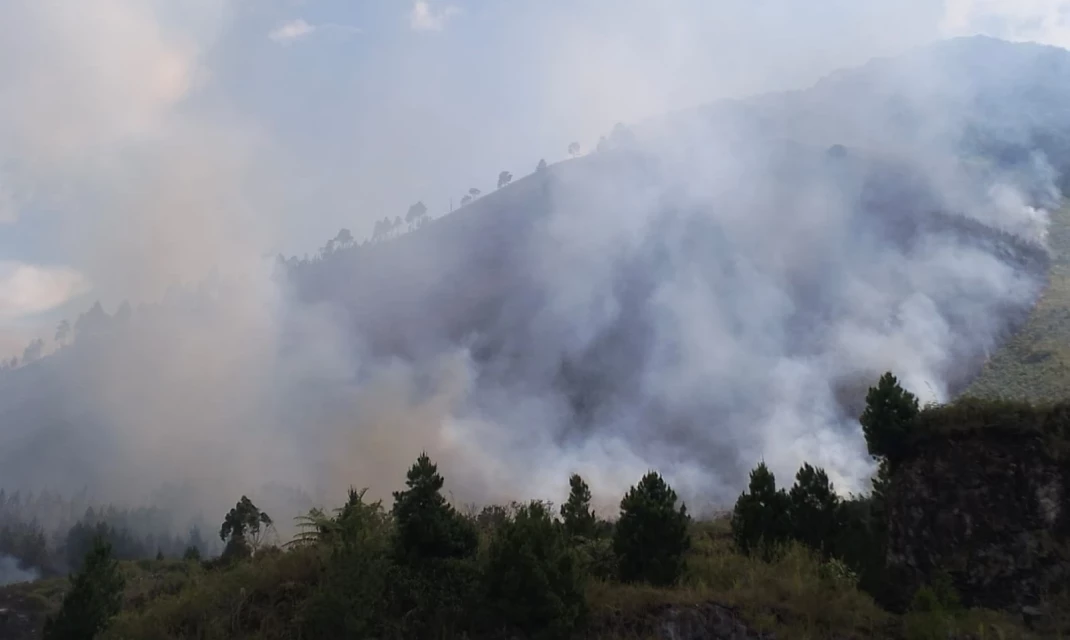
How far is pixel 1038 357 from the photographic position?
59.3 meters

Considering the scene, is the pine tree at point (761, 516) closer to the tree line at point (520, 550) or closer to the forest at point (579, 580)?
the tree line at point (520, 550)

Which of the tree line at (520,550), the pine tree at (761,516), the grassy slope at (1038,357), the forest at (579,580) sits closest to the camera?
the tree line at (520,550)

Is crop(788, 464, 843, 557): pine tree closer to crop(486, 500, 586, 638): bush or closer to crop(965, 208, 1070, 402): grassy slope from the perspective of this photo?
crop(486, 500, 586, 638): bush

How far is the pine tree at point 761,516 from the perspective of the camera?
18.9 meters

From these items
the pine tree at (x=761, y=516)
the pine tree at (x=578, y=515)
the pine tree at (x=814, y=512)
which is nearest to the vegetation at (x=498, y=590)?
the pine tree at (x=814, y=512)

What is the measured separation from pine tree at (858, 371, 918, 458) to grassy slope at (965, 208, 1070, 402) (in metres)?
43.1

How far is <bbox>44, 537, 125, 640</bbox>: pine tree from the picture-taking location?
21.5m

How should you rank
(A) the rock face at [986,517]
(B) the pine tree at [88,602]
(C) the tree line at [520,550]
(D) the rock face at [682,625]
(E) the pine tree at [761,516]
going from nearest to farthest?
1. (C) the tree line at [520,550]
2. (D) the rock face at [682,625]
3. (A) the rock face at [986,517]
4. (E) the pine tree at [761,516]
5. (B) the pine tree at [88,602]

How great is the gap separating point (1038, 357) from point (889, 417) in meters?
54.1

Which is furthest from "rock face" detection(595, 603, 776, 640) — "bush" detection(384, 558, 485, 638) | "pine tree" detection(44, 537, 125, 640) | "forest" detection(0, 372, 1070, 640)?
"pine tree" detection(44, 537, 125, 640)

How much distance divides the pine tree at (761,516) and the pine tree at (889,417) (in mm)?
2922


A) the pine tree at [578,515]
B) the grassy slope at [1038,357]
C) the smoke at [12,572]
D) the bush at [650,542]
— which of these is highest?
the grassy slope at [1038,357]

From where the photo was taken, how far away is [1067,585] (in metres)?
13.8

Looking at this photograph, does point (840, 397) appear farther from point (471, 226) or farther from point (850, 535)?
point (471, 226)
